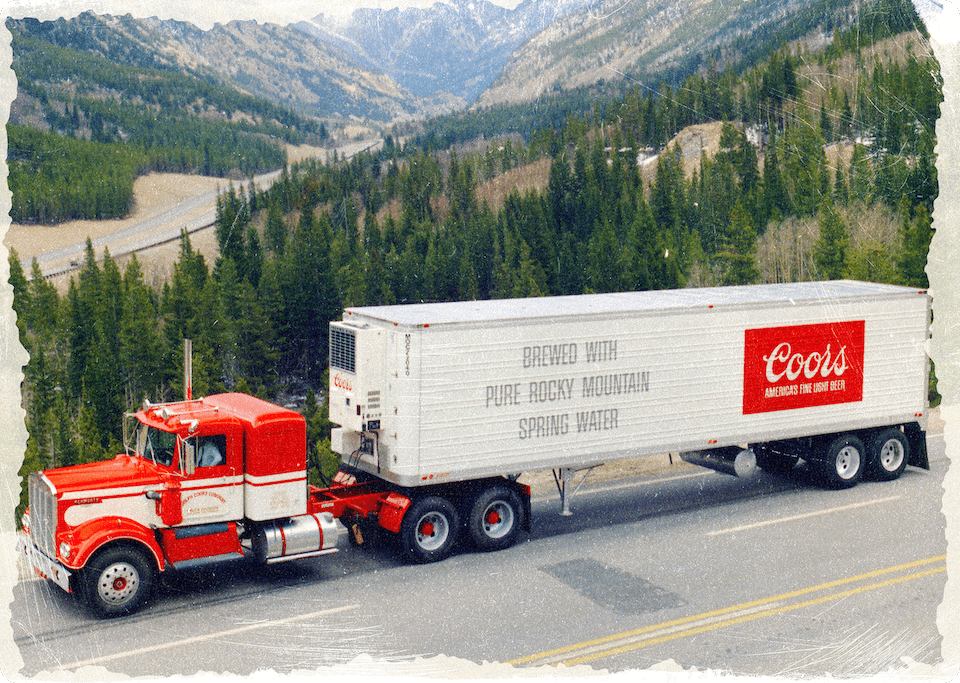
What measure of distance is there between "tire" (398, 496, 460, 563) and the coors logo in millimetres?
5914

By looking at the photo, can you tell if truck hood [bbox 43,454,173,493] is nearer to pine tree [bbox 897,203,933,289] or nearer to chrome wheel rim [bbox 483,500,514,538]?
chrome wheel rim [bbox 483,500,514,538]

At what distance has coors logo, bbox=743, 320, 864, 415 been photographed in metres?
17.9

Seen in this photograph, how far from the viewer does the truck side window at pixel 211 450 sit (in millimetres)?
13711

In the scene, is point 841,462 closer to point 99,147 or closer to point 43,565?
point 43,565

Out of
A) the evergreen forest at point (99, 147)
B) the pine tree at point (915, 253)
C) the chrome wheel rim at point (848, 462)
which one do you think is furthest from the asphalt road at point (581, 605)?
the evergreen forest at point (99, 147)

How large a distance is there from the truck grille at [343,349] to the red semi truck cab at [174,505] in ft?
4.86

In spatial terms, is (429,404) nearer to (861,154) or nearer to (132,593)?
(132,593)

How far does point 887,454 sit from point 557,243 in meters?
74.4

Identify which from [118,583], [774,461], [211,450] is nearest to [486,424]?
[211,450]

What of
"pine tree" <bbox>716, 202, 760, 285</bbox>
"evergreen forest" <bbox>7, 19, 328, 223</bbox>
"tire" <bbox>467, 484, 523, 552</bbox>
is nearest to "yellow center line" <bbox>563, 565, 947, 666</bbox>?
"tire" <bbox>467, 484, 523, 552</bbox>

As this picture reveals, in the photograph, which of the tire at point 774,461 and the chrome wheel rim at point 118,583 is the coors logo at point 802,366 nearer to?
the tire at point 774,461

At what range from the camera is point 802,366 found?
723 inches

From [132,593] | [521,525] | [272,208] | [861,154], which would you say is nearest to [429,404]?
[521,525]

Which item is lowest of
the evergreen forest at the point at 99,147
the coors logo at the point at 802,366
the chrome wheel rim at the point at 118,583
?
the chrome wheel rim at the point at 118,583
